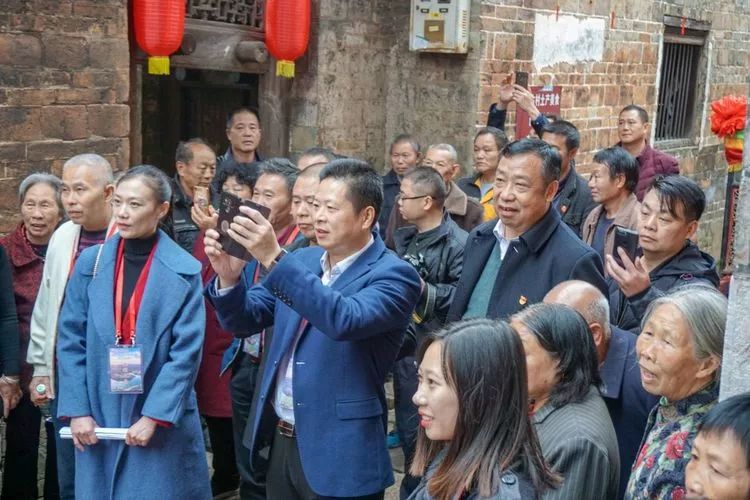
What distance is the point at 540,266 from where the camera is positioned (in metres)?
3.95

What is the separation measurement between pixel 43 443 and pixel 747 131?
4765 mm

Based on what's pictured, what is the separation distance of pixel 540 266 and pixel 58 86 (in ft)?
12.5

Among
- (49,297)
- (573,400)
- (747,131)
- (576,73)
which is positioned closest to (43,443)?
(49,297)

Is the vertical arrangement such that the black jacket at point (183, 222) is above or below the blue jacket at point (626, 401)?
above

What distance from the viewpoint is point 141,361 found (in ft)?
13.0

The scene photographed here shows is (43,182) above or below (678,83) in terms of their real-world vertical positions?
below

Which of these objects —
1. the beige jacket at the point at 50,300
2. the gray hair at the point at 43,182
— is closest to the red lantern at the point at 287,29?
the gray hair at the point at 43,182

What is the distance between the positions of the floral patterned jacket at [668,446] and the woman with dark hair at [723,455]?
0.40 metres

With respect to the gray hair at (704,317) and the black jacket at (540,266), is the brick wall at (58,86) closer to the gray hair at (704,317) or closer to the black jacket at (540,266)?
the black jacket at (540,266)

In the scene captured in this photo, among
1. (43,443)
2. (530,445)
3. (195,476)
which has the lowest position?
(43,443)

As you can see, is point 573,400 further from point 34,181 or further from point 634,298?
point 34,181

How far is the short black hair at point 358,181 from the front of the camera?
362 cm

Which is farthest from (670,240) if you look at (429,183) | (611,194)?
(611,194)

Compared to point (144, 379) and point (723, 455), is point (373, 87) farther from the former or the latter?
point (723, 455)
